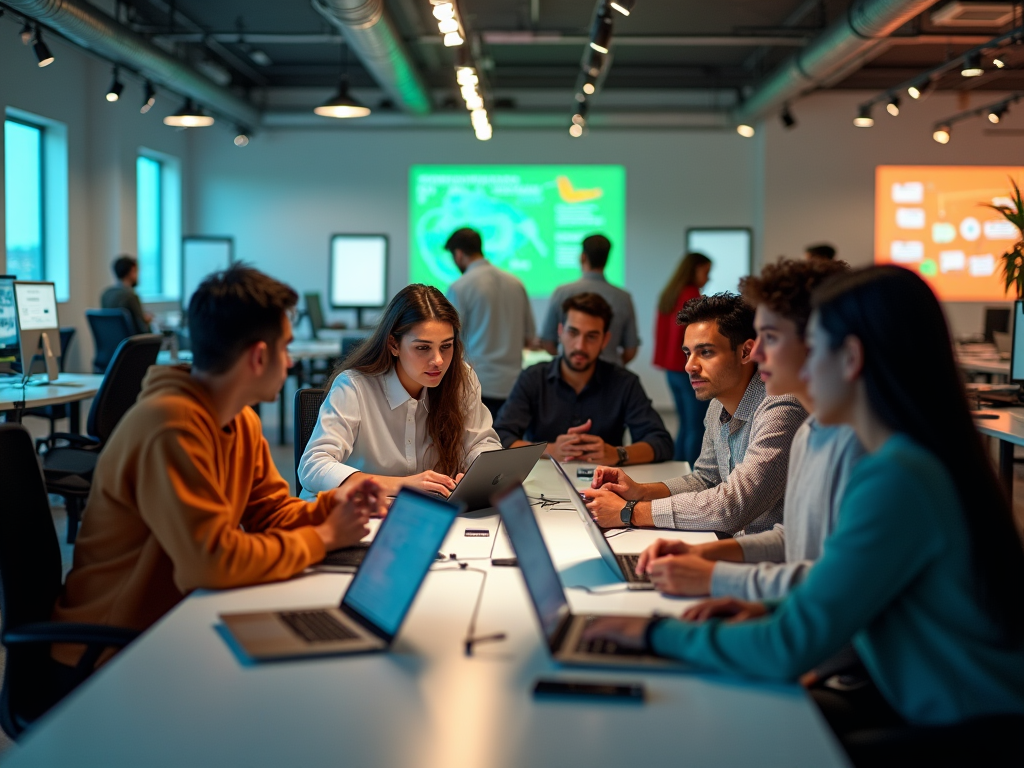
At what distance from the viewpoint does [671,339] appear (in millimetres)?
6266

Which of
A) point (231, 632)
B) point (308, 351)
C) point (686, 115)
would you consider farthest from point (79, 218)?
point (231, 632)

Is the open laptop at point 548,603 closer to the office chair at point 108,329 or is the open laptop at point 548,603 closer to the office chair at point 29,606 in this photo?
the office chair at point 29,606

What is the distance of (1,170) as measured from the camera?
7238 mm

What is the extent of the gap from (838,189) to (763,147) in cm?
92

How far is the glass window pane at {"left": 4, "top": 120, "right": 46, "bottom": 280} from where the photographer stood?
7.95m

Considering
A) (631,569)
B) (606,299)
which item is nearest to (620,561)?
(631,569)

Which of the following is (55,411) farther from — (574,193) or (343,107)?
(574,193)

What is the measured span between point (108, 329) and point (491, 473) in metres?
5.53

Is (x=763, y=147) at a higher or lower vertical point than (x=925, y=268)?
higher

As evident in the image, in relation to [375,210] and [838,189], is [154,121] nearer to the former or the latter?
[375,210]

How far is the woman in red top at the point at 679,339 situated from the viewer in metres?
5.93

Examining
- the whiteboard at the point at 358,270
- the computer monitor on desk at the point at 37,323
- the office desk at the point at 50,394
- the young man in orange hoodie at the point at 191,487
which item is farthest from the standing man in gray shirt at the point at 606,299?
the whiteboard at the point at 358,270

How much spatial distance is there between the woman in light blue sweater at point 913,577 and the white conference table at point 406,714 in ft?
0.32

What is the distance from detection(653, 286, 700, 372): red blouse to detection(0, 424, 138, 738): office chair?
4.62m
